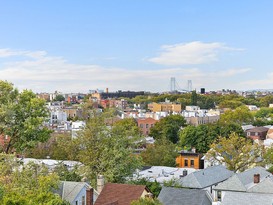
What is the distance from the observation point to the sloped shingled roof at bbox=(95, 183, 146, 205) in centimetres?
3181

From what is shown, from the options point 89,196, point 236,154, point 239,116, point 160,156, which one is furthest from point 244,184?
point 239,116

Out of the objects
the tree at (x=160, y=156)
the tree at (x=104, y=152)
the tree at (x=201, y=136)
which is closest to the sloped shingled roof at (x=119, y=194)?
the tree at (x=104, y=152)

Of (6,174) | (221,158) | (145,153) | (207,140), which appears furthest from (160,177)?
A: (207,140)

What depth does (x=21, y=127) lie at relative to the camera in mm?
34281

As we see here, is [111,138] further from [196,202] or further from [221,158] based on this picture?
[221,158]

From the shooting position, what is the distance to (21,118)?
34.7 m

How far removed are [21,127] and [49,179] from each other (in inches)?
411

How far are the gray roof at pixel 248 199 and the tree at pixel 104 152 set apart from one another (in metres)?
Answer: 11.6

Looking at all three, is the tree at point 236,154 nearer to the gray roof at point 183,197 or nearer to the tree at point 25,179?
the gray roof at point 183,197

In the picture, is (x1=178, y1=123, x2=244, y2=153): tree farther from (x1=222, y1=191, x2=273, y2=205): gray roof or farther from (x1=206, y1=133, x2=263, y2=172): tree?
(x1=222, y1=191, x2=273, y2=205): gray roof

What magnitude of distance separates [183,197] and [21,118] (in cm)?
1416

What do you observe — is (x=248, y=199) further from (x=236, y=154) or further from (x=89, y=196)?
(x=236, y=154)

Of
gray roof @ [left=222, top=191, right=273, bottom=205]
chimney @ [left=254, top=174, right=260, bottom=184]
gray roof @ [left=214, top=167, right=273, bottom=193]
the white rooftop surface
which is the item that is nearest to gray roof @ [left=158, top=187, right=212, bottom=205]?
gray roof @ [left=222, top=191, right=273, bottom=205]

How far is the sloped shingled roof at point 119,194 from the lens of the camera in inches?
1252
